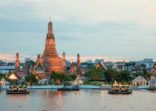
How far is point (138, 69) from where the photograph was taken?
15500 centimetres

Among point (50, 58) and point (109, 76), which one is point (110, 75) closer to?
point (109, 76)

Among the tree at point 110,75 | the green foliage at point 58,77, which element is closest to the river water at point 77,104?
the tree at point 110,75

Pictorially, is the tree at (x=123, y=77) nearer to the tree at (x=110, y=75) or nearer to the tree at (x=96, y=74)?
the tree at (x=110, y=75)

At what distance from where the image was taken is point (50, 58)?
4508 inches

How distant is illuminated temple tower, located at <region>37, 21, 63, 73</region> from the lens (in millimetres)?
114500

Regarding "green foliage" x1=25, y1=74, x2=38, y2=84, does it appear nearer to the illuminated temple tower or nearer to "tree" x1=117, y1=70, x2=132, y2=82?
the illuminated temple tower

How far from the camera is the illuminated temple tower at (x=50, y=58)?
4508 inches

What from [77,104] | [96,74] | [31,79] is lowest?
[77,104]

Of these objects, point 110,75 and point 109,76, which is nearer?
point 110,75

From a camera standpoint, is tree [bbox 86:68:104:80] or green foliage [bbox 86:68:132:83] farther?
tree [bbox 86:68:104:80]

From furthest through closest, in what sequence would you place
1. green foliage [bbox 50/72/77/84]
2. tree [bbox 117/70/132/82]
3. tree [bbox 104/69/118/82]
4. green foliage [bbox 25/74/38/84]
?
green foliage [bbox 25/74/38/84] < green foliage [bbox 50/72/77/84] < tree [bbox 117/70/132/82] < tree [bbox 104/69/118/82]

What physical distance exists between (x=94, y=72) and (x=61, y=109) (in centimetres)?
6350

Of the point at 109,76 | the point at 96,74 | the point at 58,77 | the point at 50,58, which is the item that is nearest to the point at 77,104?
the point at 58,77

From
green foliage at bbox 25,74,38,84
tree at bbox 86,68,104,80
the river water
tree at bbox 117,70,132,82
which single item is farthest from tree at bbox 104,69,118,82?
the river water
